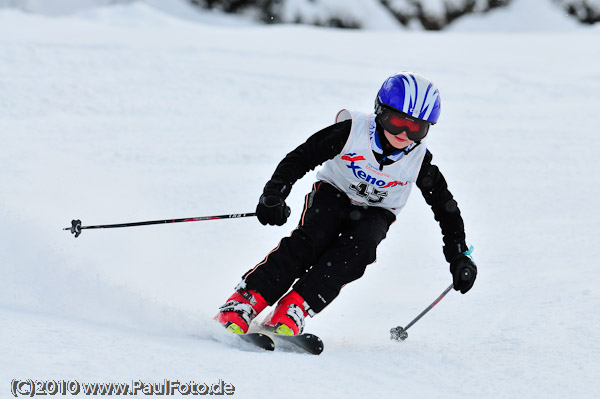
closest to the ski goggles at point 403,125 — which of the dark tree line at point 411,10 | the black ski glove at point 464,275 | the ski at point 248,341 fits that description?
the black ski glove at point 464,275

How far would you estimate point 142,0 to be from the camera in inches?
541

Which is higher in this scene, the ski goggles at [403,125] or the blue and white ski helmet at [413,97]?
the blue and white ski helmet at [413,97]

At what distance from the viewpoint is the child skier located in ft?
10.3

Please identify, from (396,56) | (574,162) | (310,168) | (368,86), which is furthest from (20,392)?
(396,56)

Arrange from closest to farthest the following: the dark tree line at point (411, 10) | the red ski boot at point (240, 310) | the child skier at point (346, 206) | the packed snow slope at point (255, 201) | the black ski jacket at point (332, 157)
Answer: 1. the packed snow slope at point (255, 201)
2. the red ski boot at point (240, 310)
3. the child skier at point (346, 206)
4. the black ski jacket at point (332, 157)
5. the dark tree line at point (411, 10)

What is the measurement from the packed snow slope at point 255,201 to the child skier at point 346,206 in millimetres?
285

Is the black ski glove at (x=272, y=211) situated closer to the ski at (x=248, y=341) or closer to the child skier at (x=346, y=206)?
the child skier at (x=346, y=206)

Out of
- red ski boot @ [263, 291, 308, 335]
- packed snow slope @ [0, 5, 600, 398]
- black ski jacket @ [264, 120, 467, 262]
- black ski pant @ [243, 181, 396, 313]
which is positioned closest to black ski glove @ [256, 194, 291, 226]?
black ski jacket @ [264, 120, 467, 262]

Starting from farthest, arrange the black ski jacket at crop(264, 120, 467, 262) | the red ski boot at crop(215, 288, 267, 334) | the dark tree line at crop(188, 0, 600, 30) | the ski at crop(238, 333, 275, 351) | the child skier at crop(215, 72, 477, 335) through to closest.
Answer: the dark tree line at crop(188, 0, 600, 30), the black ski jacket at crop(264, 120, 467, 262), the child skier at crop(215, 72, 477, 335), the red ski boot at crop(215, 288, 267, 334), the ski at crop(238, 333, 275, 351)

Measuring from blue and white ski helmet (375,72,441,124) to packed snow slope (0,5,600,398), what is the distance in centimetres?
105

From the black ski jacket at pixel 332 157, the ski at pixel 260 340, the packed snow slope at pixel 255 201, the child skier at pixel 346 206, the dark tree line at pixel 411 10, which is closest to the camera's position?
the packed snow slope at pixel 255 201

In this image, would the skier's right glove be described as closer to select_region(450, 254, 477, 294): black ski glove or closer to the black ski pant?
the black ski pant

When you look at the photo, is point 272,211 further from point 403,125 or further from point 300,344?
point 403,125

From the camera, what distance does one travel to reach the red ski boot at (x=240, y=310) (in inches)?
118
